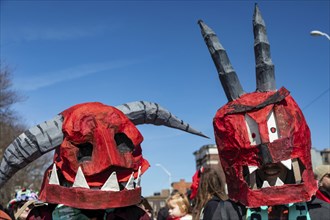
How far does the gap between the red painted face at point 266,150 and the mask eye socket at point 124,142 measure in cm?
68

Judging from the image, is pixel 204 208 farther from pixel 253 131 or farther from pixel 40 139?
pixel 40 139

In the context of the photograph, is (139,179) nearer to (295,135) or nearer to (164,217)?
(295,135)

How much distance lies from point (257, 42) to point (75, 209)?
1.85 metres

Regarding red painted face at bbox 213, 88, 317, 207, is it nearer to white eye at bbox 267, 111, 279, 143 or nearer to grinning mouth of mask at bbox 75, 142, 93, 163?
white eye at bbox 267, 111, 279, 143

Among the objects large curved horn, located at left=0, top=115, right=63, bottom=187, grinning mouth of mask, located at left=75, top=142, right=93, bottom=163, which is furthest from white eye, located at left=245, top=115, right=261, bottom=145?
large curved horn, located at left=0, top=115, right=63, bottom=187

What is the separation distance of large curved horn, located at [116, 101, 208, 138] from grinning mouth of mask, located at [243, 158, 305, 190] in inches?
54.5

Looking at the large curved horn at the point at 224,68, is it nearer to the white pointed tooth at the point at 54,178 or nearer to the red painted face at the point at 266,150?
the red painted face at the point at 266,150

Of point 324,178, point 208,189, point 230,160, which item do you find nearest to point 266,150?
point 230,160

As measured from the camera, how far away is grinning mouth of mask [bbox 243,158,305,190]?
10.8 ft

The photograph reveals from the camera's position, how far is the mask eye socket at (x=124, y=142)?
363cm

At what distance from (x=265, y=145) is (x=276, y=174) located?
0.22 metres

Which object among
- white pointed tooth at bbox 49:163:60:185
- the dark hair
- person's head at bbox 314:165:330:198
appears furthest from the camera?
person's head at bbox 314:165:330:198

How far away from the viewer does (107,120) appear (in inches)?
141

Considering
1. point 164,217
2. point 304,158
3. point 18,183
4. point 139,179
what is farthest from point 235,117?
point 18,183
